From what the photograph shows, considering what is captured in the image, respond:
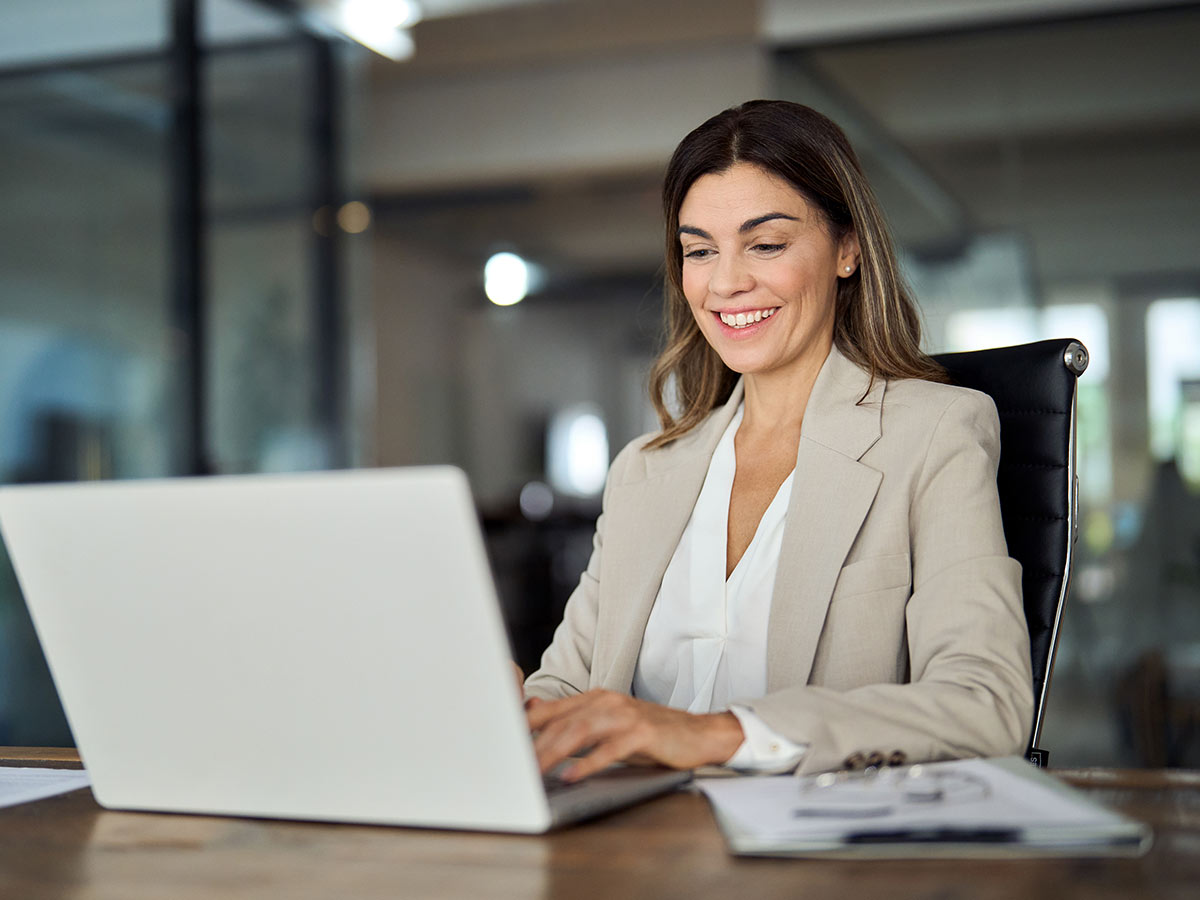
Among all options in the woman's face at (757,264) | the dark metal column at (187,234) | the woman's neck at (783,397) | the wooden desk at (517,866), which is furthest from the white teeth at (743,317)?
the dark metal column at (187,234)

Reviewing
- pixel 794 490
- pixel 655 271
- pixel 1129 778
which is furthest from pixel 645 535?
pixel 655 271

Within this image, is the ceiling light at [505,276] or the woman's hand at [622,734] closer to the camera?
the woman's hand at [622,734]

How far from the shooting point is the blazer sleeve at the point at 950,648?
100 cm

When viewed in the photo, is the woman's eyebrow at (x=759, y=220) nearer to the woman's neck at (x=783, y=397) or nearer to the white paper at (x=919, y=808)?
the woman's neck at (x=783, y=397)

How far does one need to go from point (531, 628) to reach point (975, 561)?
6375mm

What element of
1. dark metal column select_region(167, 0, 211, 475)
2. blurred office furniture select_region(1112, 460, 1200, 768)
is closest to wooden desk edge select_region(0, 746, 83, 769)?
dark metal column select_region(167, 0, 211, 475)

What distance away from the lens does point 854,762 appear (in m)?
0.99

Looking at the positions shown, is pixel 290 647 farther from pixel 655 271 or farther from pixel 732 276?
pixel 655 271

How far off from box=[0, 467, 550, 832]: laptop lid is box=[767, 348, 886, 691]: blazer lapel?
63 cm

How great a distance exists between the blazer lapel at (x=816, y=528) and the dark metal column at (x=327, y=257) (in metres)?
3.47

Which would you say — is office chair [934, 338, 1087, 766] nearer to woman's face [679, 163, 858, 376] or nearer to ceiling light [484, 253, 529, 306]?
woman's face [679, 163, 858, 376]

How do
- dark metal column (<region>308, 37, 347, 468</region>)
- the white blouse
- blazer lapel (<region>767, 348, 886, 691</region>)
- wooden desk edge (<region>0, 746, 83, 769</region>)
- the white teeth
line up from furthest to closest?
1. dark metal column (<region>308, 37, 347, 468</region>)
2. the white teeth
3. the white blouse
4. blazer lapel (<region>767, 348, 886, 691</region>)
5. wooden desk edge (<region>0, 746, 83, 769</region>)

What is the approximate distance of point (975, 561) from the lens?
4.12ft

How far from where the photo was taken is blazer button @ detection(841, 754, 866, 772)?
0.99 meters
